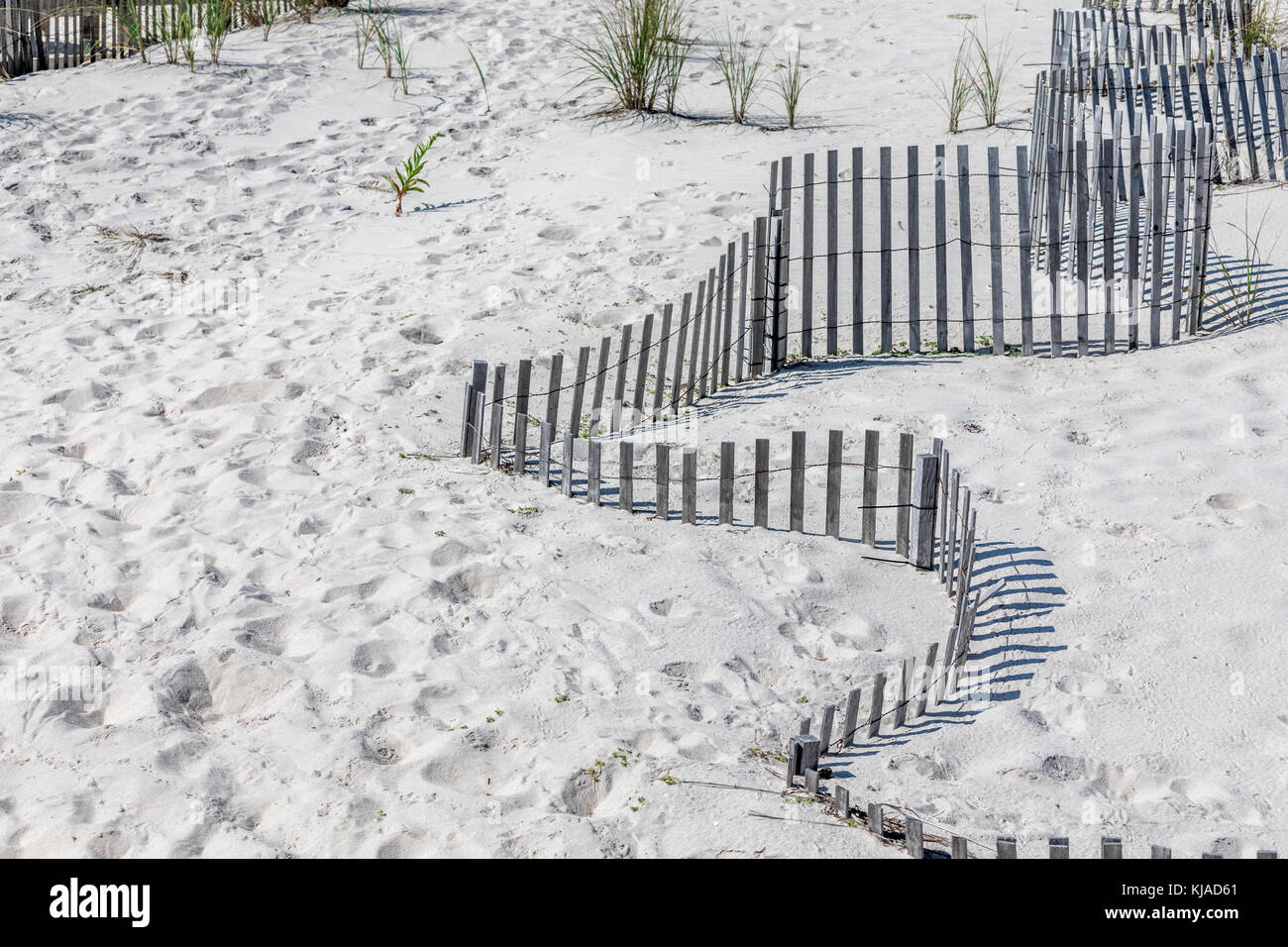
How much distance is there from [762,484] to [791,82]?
17.6 feet

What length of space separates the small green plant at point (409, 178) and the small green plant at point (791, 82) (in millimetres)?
2380

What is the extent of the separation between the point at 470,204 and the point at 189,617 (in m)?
4.28

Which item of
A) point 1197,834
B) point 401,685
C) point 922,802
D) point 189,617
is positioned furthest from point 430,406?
point 1197,834

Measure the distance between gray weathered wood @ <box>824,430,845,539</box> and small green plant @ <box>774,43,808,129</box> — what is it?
15.5 ft

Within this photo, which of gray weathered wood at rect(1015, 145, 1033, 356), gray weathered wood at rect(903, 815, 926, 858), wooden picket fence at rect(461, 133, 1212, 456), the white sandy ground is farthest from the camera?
gray weathered wood at rect(1015, 145, 1033, 356)

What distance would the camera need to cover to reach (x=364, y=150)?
8023mm

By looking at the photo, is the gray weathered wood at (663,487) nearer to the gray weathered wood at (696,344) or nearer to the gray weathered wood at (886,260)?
the gray weathered wood at (696,344)

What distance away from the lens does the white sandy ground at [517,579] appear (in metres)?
2.83

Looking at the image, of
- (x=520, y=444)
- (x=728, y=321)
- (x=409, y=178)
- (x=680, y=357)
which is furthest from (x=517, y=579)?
(x=409, y=178)

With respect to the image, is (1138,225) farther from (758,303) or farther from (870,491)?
(870,491)

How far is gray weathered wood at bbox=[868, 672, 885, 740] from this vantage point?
3033 mm

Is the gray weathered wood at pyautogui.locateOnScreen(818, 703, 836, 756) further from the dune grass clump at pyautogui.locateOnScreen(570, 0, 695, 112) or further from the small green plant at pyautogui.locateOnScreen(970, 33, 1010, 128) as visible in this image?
the dune grass clump at pyautogui.locateOnScreen(570, 0, 695, 112)

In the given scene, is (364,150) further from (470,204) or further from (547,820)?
(547,820)

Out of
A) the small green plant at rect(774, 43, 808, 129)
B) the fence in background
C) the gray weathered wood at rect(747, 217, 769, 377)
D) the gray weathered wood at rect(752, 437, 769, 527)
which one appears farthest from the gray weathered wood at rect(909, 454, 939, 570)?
the small green plant at rect(774, 43, 808, 129)
